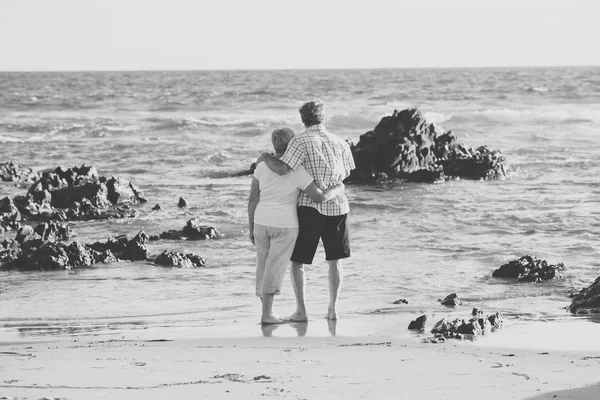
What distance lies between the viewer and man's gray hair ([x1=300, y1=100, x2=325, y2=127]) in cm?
709

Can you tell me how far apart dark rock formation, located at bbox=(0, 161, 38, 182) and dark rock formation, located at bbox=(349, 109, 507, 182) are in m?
6.97

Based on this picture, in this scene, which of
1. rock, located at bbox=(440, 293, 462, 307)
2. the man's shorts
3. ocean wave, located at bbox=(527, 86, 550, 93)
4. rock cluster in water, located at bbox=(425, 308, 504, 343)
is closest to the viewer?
rock cluster in water, located at bbox=(425, 308, 504, 343)

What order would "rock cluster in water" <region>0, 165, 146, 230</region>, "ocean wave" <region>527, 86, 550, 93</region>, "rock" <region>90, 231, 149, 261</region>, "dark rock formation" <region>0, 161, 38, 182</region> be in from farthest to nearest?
"ocean wave" <region>527, 86, 550, 93</region>
"dark rock formation" <region>0, 161, 38, 182</region>
"rock cluster in water" <region>0, 165, 146, 230</region>
"rock" <region>90, 231, 149, 261</region>

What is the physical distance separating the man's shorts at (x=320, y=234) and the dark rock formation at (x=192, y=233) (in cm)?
554

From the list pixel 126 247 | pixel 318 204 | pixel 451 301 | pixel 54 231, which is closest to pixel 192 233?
pixel 126 247

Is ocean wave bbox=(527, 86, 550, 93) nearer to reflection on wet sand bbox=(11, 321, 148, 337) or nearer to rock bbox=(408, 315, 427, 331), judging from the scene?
rock bbox=(408, 315, 427, 331)

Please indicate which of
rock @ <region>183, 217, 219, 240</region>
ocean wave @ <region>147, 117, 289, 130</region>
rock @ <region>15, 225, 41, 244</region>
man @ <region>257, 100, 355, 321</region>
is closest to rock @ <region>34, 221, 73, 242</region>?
rock @ <region>15, 225, 41, 244</region>

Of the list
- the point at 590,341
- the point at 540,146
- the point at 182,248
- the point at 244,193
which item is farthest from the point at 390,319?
the point at 540,146

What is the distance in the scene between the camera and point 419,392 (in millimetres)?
5164

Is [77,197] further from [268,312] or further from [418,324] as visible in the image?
[418,324]

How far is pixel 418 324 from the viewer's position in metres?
7.13

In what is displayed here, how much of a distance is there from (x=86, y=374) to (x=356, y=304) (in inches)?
139

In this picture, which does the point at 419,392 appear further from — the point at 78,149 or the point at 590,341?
the point at 78,149

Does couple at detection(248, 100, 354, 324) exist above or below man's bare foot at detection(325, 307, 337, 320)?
above
